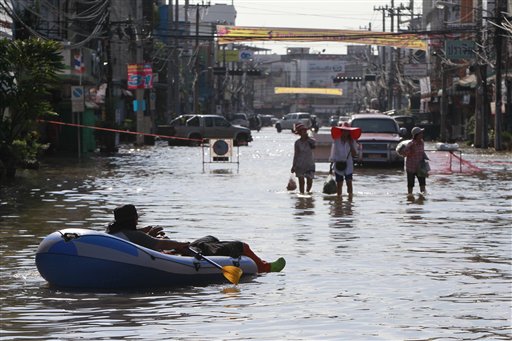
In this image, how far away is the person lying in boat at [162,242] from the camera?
15641 mm

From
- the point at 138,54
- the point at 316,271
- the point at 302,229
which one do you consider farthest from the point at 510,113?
the point at 316,271

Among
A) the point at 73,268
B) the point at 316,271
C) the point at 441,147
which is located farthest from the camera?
the point at 441,147

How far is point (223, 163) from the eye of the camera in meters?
49.5

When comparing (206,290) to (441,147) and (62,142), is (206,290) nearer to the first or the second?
(62,142)

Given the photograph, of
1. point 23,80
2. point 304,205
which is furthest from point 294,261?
point 23,80

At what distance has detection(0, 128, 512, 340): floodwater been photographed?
1270 centimetres

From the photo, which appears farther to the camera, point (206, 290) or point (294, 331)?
point (206, 290)

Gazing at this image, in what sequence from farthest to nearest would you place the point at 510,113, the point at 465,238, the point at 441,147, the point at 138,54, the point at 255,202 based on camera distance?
the point at 138,54, the point at 510,113, the point at 441,147, the point at 255,202, the point at 465,238

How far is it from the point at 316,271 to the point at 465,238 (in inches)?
202

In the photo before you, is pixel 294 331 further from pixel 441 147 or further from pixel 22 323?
pixel 441 147

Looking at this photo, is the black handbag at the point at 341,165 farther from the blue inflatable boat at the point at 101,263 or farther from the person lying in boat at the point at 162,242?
the blue inflatable boat at the point at 101,263

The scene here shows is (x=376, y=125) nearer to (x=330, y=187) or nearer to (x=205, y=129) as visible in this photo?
(x=330, y=187)

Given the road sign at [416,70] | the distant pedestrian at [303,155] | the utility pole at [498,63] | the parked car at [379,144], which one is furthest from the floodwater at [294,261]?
the road sign at [416,70]

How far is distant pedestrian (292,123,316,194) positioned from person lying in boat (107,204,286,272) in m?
14.3
